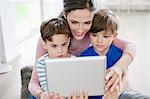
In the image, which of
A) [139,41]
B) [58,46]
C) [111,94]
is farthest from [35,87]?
[139,41]

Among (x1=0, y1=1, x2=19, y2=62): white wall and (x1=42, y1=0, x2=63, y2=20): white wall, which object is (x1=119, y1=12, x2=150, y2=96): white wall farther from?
(x1=0, y1=1, x2=19, y2=62): white wall

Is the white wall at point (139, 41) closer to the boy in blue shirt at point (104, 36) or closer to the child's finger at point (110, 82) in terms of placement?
the boy in blue shirt at point (104, 36)

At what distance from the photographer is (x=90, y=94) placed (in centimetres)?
87

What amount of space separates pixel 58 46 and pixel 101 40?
158 mm

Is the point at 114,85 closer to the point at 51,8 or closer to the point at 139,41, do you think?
the point at 139,41

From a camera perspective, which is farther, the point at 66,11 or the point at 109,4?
the point at 109,4

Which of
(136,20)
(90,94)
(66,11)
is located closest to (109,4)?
(136,20)

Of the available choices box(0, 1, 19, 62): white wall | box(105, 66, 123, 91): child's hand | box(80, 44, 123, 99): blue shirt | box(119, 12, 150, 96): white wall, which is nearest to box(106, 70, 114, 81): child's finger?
box(105, 66, 123, 91): child's hand

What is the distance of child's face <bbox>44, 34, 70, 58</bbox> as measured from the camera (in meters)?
0.96

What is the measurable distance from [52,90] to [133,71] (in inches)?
66.3

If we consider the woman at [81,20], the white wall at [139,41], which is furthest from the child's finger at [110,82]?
the white wall at [139,41]

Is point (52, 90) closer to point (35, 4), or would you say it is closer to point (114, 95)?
point (114, 95)

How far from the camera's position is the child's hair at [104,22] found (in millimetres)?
985

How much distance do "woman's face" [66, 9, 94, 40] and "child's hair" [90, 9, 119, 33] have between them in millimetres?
25
